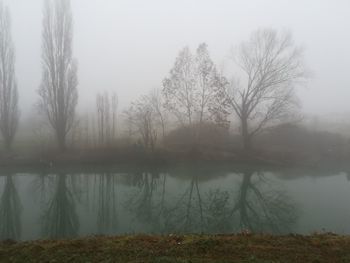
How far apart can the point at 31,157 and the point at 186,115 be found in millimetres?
11591

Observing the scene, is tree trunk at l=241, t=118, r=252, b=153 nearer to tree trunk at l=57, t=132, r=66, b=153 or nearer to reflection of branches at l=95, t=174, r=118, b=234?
reflection of branches at l=95, t=174, r=118, b=234

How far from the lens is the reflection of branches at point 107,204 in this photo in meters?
11.4

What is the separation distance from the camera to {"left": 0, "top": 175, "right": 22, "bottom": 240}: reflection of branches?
10845 mm

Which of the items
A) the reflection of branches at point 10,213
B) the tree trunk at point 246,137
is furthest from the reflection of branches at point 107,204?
the tree trunk at point 246,137

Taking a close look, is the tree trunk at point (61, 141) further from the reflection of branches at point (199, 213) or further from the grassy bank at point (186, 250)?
the grassy bank at point (186, 250)

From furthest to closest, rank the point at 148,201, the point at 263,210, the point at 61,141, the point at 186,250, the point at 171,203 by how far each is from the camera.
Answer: the point at 61,141 < the point at 148,201 < the point at 171,203 < the point at 263,210 < the point at 186,250

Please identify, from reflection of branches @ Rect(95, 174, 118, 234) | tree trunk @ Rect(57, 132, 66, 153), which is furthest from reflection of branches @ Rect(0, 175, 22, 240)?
tree trunk @ Rect(57, 132, 66, 153)

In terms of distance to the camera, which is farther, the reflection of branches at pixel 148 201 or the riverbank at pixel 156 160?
the riverbank at pixel 156 160

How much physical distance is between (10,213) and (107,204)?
11.8 feet

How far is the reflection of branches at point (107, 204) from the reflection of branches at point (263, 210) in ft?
13.9

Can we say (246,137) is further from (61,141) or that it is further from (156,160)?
(61,141)

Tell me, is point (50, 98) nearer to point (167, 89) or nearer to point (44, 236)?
point (167, 89)

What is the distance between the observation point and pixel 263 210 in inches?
529

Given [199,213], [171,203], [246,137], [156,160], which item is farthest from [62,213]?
[246,137]
